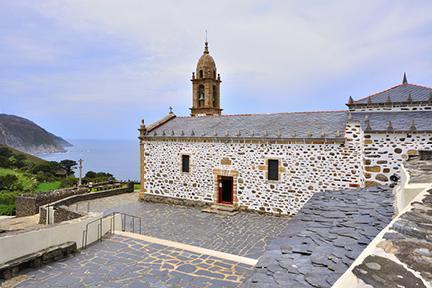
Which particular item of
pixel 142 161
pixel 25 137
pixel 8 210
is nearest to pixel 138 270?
pixel 142 161

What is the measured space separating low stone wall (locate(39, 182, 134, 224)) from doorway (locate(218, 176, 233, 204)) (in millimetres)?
7487

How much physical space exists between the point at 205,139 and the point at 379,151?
8.74 metres

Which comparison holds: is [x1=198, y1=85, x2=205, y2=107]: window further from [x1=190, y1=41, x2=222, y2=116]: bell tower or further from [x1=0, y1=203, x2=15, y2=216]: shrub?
[x1=0, y1=203, x2=15, y2=216]: shrub

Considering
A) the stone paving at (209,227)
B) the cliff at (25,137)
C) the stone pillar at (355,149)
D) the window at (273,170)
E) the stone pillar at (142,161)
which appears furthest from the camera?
the cliff at (25,137)

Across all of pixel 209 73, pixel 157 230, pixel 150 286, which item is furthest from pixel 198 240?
pixel 209 73

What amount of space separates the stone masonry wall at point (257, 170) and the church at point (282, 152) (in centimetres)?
4

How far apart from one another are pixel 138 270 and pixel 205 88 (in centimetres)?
1931

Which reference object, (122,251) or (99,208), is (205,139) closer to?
(99,208)

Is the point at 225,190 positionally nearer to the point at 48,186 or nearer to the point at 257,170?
the point at 257,170

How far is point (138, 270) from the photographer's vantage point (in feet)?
21.7

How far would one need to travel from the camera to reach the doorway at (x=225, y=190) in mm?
16531

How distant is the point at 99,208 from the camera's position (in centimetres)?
1734

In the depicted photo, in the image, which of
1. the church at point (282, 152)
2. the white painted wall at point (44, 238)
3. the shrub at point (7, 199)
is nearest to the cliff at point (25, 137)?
the shrub at point (7, 199)

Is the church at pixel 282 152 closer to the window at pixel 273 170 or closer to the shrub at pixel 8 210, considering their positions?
the window at pixel 273 170
